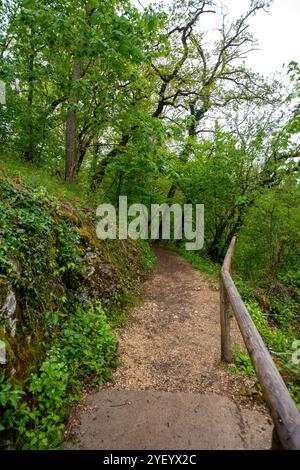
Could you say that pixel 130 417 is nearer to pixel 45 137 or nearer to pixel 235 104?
pixel 45 137

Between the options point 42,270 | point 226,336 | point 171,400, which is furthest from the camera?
point 226,336

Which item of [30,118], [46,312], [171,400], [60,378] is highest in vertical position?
[30,118]

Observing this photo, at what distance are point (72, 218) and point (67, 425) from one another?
3.46 metres

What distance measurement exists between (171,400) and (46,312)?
1.88 metres

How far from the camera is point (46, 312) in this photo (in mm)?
3393

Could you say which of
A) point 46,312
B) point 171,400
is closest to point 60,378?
point 46,312

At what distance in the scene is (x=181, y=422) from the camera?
2781 millimetres

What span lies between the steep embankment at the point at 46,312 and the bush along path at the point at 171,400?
0.30 meters

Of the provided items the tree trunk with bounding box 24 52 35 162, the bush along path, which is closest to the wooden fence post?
the bush along path

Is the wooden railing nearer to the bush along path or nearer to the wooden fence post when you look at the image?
the wooden fence post

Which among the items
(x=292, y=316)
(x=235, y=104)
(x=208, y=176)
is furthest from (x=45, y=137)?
(x=235, y=104)

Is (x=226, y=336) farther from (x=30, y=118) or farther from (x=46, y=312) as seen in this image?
(x=30, y=118)

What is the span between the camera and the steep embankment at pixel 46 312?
250cm

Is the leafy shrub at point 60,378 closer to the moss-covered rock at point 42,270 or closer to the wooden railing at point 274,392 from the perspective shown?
the moss-covered rock at point 42,270
